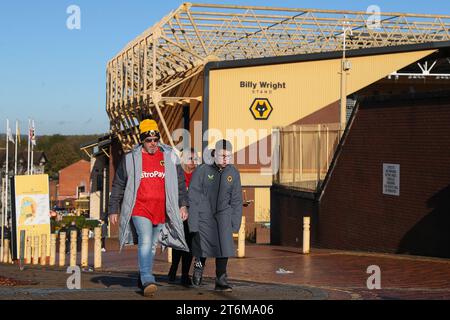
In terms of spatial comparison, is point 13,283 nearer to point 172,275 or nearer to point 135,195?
point 172,275

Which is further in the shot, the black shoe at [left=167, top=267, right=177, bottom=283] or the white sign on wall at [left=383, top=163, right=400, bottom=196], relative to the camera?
the white sign on wall at [left=383, top=163, right=400, bottom=196]

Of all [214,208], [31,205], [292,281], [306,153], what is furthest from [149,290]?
[31,205]

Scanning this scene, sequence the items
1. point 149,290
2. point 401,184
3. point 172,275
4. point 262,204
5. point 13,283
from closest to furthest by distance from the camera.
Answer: point 149,290 → point 13,283 → point 172,275 → point 401,184 → point 262,204

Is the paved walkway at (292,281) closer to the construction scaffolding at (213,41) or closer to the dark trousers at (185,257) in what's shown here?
the dark trousers at (185,257)

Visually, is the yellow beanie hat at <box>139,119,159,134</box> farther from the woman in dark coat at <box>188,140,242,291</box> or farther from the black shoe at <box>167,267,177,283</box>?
the black shoe at <box>167,267,177,283</box>

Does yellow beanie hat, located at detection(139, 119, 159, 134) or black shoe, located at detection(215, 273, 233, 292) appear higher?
yellow beanie hat, located at detection(139, 119, 159, 134)

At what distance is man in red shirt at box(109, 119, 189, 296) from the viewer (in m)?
9.23

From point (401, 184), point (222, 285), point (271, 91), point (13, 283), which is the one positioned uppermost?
point (271, 91)

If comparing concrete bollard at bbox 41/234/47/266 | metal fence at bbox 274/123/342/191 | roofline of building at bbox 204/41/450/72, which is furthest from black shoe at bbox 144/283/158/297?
roofline of building at bbox 204/41/450/72

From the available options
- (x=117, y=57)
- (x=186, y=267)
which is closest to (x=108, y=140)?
(x=117, y=57)

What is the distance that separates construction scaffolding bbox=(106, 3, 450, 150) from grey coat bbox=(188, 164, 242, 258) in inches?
1186

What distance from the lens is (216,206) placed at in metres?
10.1

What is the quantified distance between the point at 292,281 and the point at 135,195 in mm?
3715
